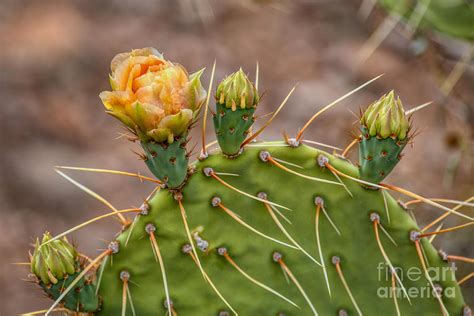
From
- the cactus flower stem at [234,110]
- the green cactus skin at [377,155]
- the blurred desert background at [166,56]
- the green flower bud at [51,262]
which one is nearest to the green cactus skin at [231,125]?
the cactus flower stem at [234,110]

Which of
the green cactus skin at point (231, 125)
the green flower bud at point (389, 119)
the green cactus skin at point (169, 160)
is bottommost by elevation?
the green cactus skin at point (169, 160)

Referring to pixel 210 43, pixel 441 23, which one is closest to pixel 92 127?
pixel 210 43

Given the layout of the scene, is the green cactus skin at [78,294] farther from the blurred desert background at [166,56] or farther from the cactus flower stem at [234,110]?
the blurred desert background at [166,56]

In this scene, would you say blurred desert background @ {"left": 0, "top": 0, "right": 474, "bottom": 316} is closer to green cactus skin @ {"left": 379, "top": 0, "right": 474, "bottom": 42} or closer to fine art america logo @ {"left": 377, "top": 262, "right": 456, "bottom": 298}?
green cactus skin @ {"left": 379, "top": 0, "right": 474, "bottom": 42}

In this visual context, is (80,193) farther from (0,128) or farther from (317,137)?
(317,137)

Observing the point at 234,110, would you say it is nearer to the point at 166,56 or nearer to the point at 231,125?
the point at 231,125
